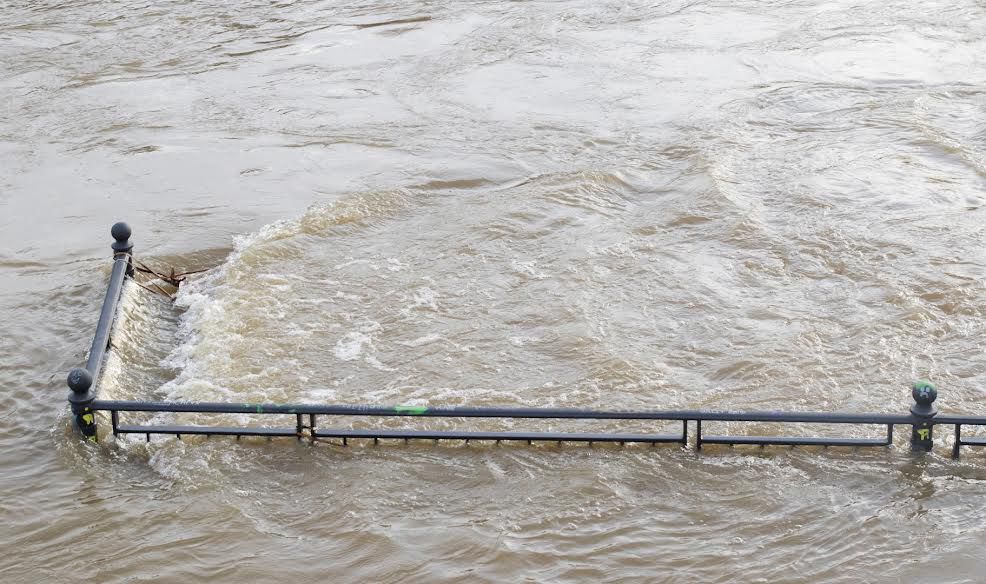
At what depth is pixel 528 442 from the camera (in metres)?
8.87

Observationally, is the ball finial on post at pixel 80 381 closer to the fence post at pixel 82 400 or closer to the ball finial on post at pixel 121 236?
the fence post at pixel 82 400

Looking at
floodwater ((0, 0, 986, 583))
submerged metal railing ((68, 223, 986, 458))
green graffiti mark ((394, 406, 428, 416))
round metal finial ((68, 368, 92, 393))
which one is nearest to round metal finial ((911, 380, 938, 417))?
submerged metal railing ((68, 223, 986, 458))

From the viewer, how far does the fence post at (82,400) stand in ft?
26.4

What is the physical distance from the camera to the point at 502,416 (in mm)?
7871

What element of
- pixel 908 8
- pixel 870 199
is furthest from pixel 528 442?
pixel 908 8

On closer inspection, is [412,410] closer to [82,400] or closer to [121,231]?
[82,400]

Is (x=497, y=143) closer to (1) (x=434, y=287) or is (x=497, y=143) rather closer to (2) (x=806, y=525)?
(1) (x=434, y=287)

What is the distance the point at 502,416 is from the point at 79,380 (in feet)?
→ 10.5

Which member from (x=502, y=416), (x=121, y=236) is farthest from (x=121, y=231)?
(x=502, y=416)

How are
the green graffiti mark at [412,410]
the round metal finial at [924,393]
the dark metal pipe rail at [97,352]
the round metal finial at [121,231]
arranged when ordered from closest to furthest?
the round metal finial at [924,393]
the green graffiti mark at [412,410]
the dark metal pipe rail at [97,352]
the round metal finial at [121,231]

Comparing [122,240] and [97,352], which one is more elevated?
[122,240]

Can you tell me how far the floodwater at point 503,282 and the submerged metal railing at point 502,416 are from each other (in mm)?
265

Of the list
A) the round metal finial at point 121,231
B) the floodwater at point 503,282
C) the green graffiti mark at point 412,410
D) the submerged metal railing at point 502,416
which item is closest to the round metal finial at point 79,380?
the submerged metal railing at point 502,416

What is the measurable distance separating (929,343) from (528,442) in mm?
4487
